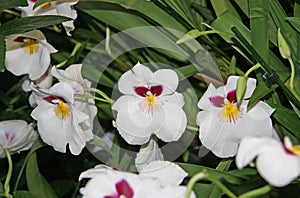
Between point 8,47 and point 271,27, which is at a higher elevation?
point 271,27

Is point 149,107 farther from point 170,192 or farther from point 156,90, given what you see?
point 170,192

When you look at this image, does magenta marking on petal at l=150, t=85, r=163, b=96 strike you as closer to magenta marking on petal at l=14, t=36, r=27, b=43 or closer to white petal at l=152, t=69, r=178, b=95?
white petal at l=152, t=69, r=178, b=95

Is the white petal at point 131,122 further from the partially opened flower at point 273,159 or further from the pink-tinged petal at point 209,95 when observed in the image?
the partially opened flower at point 273,159

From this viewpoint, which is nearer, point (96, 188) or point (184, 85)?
point (96, 188)

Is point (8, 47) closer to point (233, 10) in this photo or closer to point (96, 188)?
point (233, 10)

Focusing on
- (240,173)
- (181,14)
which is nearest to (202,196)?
(240,173)

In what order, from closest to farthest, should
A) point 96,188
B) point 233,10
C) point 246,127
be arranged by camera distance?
1. point 96,188
2. point 246,127
3. point 233,10

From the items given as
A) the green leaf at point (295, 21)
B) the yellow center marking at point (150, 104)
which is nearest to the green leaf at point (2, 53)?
the yellow center marking at point (150, 104)
